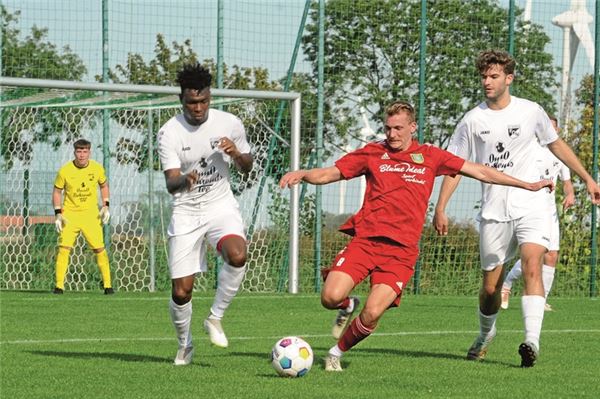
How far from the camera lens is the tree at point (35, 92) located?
63.0ft

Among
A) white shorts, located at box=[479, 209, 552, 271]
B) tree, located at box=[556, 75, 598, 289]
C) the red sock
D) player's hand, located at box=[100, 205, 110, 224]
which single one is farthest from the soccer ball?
tree, located at box=[556, 75, 598, 289]

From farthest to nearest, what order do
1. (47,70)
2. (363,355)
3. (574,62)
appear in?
(574,62), (47,70), (363,355)

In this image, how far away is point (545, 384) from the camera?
8.30 meters

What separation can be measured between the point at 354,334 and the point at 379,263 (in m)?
0.56

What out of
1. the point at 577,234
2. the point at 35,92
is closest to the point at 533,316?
the point at 35,92

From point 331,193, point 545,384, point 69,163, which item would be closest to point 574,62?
point 331,193

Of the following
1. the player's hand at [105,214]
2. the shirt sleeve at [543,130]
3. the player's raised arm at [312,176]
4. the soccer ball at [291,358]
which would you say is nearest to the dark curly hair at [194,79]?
the player's raised arm at [312,176]

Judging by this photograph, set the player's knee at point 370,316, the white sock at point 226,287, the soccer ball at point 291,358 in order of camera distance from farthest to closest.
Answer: the white sock at point 226,287 → the player's knee at point 370,316 → the soccer ball at point 291,358

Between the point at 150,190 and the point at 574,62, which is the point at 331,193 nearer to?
the point at 150,190

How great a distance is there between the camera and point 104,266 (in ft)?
59.4

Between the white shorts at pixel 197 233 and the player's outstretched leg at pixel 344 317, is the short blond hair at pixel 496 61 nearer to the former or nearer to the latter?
the player's outstretched leg at pixel 344 317

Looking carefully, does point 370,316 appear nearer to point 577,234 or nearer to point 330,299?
point 330,299

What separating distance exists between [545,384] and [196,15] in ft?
39.5

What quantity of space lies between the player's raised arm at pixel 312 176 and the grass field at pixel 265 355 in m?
1.30
